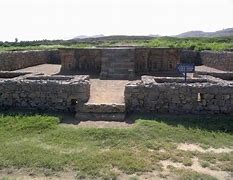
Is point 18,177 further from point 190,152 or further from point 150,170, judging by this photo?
point 190,152

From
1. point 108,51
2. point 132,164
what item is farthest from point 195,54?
point 132,164

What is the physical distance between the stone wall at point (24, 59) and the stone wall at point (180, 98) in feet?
29.3

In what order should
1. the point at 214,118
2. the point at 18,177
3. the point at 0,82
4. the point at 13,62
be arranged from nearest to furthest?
the point at 18,177 → the point at 214,118 → the point at 0,82 → the point at 13,62

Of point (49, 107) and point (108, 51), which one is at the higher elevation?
point (108, 51)

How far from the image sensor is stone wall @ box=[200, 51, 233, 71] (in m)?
18.0

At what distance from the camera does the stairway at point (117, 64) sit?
15008 millimetres

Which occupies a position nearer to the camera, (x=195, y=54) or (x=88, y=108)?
(x=88, y=108)

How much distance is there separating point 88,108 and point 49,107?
113cm

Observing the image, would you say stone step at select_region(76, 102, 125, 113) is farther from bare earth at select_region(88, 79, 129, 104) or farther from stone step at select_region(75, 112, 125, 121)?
bare earth at select_region(88, 79, 129, 104)

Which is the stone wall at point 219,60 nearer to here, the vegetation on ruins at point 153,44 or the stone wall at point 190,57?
the stone wall at point 190,57

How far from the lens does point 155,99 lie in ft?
31.1

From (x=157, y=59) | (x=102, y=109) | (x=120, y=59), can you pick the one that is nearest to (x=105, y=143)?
(x=102, y=109)

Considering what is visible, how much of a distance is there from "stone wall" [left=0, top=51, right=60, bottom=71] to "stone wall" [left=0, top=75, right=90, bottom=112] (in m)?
6.90

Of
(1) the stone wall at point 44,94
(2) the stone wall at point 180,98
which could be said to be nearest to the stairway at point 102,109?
(1) the stone wall at point 44,94
